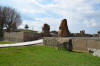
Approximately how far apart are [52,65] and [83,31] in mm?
28943

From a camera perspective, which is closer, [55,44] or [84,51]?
[84,51]

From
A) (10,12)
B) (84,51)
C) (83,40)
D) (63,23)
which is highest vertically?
(10,12)

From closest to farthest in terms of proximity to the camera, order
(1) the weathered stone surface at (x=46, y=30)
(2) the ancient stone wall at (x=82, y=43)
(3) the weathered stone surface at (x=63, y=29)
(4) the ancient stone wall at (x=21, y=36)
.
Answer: (2) the ancient stone wall at (x=82, y=43) → (3) the weathered stone surface at (x=63, y=29) → (4) the ancient stone wall at (x=21, y=36) → (1) the weathered stone surface at (x=46, y=30)

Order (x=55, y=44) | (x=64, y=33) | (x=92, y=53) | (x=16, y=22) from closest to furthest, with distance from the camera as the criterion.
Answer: (x=92, y=53)
(x=55, y=44)
(x=64, y=33)
(x=16, y=22)

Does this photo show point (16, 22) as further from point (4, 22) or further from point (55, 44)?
point (55, 44)

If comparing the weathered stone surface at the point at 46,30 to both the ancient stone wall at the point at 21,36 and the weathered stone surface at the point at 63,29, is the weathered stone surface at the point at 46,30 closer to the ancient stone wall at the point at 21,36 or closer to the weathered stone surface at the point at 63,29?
the ancient stone wall at the point at 21,36

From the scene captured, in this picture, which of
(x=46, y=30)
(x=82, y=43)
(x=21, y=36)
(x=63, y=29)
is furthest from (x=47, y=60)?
(x=46, y=30)

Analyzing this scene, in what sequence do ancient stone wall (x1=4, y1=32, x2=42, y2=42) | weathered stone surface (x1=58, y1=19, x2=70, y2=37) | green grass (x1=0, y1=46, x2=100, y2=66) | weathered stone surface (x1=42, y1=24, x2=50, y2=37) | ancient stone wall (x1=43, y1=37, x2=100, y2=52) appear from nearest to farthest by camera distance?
green grass (x1=0, y1=46, x2=100, y2=66) → ancient stone wall (x1=43, y1=37, x2=100, y2=52) → weathered stone surface (x1=58, y1=19, x2=70, y2=37) → ancient stone wall (x1=4, y1=32, x2=42, y2=42) → weathered stone surface (x1=42, y1=24, x2=50, y2=37)

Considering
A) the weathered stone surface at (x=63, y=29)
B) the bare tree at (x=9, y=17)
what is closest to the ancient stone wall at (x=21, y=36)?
the weathered stone surface at (x=63, y=29)

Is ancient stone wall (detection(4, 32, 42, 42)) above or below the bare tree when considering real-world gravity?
below

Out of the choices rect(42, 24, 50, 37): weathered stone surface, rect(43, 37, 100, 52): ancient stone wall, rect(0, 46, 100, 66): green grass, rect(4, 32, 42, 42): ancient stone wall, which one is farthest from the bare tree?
rect(0, 46, 100, 66): green grass

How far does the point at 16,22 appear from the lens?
4556 centimetres

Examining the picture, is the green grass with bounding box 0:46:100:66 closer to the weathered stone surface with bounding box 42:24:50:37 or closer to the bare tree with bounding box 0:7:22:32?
the weathered stone surface with bounding box 42:24:50:37

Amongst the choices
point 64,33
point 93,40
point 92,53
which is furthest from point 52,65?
point 64,33
